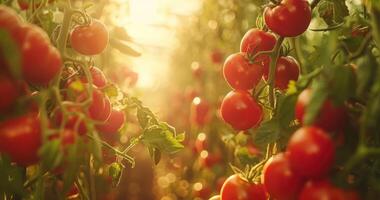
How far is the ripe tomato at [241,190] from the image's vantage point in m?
1.15

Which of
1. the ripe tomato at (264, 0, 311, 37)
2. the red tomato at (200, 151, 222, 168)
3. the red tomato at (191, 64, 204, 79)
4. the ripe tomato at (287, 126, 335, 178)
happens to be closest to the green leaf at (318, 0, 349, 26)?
the ripe tomato at (264, 0, 311, 37)

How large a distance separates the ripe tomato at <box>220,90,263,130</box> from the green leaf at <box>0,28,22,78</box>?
537mm

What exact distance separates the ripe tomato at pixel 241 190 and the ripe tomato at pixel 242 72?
7.9 inches

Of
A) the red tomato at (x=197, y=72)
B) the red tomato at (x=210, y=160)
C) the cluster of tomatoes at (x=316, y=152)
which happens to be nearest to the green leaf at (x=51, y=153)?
the cluster of tomatoes at (x=316, y=152)

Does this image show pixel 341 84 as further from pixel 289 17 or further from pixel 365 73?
pixel 289 17

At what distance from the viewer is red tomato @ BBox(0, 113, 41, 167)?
0.83 meters

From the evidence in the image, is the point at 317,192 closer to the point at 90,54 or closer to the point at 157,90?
the point at 90,54

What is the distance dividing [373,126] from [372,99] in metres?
0.06

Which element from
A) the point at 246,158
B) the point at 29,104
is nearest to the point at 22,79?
the point at 29,104

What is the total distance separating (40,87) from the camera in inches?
37.4

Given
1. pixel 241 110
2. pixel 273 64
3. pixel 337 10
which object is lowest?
pixel 241 110

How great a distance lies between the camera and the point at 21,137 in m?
0.82

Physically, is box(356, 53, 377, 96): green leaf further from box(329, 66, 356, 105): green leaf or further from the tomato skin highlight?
the tomato skin highlight

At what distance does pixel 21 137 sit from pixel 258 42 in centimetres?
57
